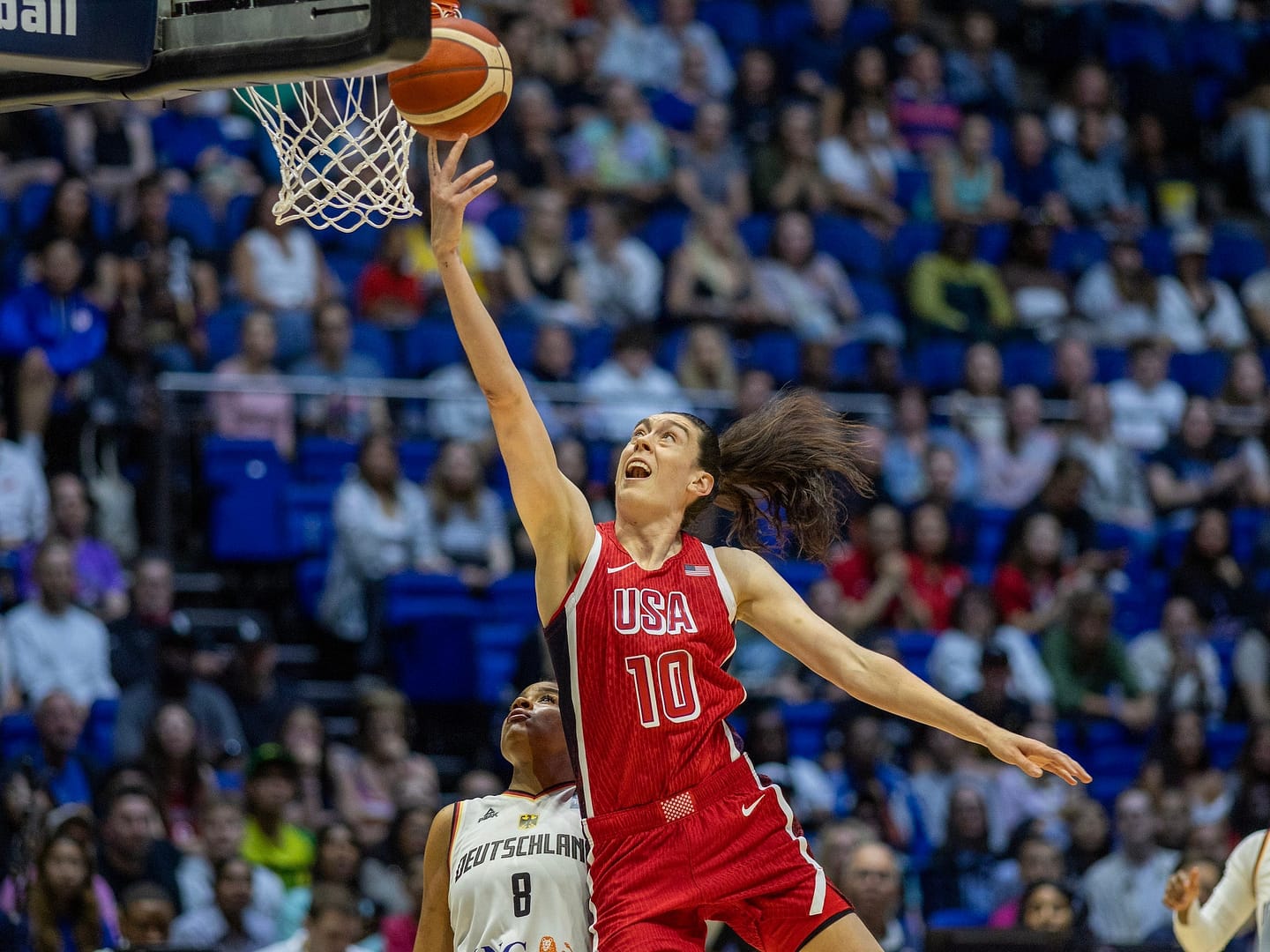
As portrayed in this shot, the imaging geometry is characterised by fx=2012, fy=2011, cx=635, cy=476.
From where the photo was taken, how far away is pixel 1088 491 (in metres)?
12.7

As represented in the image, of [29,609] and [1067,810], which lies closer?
[29,609]

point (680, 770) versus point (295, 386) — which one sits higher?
point (295, 386)

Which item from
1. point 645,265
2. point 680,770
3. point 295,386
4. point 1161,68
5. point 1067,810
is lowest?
point 1067,810

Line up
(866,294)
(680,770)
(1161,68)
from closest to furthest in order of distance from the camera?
1. (680,770)
2. (866,294)
3. (1161,68)

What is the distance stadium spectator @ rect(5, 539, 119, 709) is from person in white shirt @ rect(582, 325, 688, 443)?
328 centimetres

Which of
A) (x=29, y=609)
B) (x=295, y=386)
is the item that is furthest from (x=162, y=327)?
(x=29, y=609)

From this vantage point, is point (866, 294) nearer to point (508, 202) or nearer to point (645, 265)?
point (645, 265)

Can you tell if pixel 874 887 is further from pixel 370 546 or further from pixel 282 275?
pixel 282 275

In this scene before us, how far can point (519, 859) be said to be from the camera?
5.40 meters

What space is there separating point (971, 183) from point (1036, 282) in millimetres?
997

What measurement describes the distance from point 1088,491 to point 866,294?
2.13 meters

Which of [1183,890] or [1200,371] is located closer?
[1183,890]

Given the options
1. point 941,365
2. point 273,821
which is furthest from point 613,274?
point 273,821

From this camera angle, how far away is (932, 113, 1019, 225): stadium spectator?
14.7 meters
